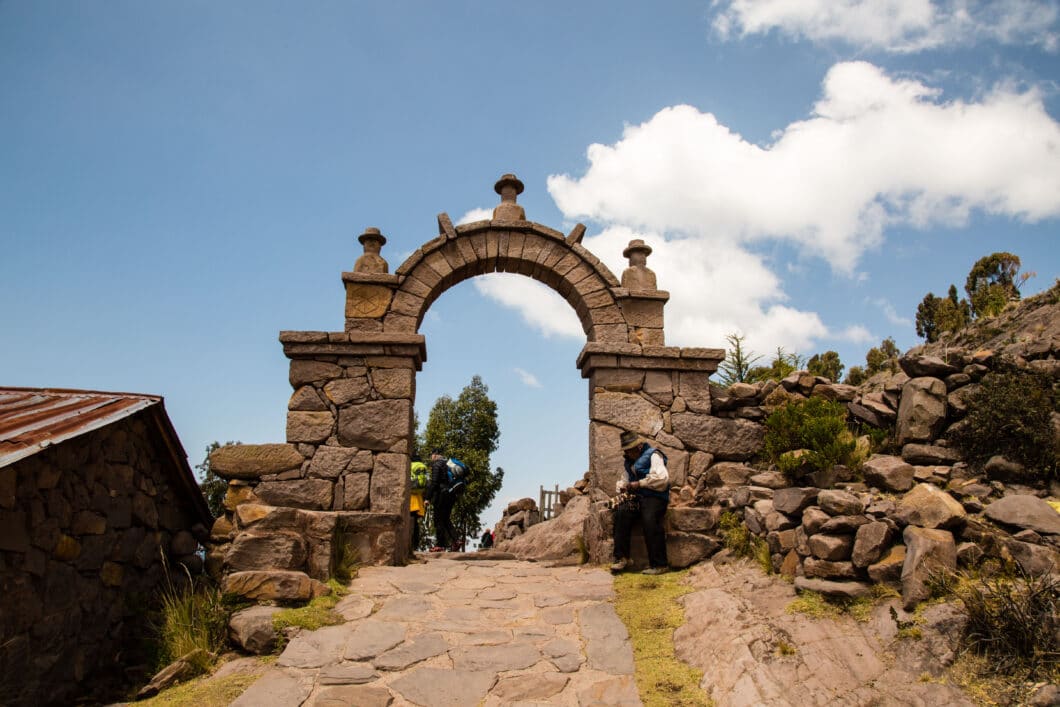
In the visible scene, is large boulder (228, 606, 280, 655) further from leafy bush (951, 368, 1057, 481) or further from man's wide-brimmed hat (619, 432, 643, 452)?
leafy bush (951, 368, 1057, 481)

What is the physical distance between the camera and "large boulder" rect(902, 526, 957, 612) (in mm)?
3941

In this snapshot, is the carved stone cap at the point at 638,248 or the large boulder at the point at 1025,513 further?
the carved stone cap at the point at 638,248

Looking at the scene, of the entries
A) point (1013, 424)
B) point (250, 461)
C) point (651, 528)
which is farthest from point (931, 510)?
point (250, 461)

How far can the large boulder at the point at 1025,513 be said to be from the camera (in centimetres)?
403

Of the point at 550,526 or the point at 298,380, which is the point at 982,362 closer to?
the point at 550,526

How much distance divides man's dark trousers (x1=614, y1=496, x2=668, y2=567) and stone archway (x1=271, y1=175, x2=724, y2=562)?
2.20 ft

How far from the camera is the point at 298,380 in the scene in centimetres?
723

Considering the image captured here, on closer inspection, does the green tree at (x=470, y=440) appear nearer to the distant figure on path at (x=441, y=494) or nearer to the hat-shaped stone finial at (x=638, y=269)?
the distant figure on path at (x=441, y=494)

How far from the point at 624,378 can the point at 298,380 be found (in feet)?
11.4

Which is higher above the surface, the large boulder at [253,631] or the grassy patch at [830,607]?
the grassy patch at [830,607]

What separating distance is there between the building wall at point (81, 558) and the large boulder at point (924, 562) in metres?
5.19

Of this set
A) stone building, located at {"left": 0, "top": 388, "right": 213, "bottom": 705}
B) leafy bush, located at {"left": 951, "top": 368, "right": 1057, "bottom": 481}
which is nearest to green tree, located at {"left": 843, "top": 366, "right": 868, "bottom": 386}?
leafy bush, located at {"left": 951, "top": 368, "right": 1057, "bottom": 481}

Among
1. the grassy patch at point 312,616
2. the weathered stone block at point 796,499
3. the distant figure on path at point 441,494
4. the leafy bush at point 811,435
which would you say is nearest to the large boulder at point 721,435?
the leafy bush at point 811,435

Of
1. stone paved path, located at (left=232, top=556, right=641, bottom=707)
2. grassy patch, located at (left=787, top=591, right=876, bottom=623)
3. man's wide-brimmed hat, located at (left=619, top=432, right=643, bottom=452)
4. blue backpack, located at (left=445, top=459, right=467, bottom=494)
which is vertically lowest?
stone paved path, located at (left=232, top=556, right=641, bottom=707)
